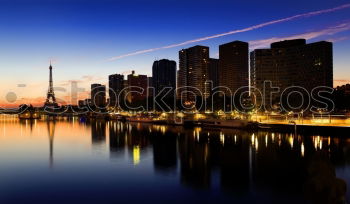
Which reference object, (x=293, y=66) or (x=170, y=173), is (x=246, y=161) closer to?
(x=170, y=173)

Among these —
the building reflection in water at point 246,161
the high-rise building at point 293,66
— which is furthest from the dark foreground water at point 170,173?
the high-rise building at point 293,66

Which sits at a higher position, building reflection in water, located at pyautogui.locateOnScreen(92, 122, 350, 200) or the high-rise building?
the high-rise building

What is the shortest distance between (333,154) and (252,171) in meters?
11.8

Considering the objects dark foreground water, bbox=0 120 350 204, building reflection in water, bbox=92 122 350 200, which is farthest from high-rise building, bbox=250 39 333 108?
dark foreground water, bbox=0 120 350 204

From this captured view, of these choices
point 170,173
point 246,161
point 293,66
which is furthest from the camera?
point 293,66

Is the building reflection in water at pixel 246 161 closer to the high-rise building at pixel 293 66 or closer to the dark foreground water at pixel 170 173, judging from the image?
the dark foreground water at pixel 170 173

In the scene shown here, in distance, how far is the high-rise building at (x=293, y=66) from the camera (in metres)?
150

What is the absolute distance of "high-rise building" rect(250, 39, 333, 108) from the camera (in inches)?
5891

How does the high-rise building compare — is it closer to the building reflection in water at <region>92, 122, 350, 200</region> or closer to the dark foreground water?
the building reflection in water at <region>92, 122, 350, 200</region>

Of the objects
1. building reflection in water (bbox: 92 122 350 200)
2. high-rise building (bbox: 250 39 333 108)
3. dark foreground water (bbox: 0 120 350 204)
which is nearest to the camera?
dark foreground water (bbox: 0 120 350 204)

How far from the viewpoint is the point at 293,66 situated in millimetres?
156375

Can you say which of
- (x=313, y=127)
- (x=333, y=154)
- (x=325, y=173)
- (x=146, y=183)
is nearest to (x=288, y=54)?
(x=313, y=127)

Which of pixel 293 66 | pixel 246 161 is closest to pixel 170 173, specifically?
pixel 246 161

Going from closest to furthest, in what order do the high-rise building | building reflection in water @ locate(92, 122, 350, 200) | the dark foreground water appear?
1. the dark foreground water
2. building reflection in water @ locate(92, 122, 350, 200)
3. the high-rise building
